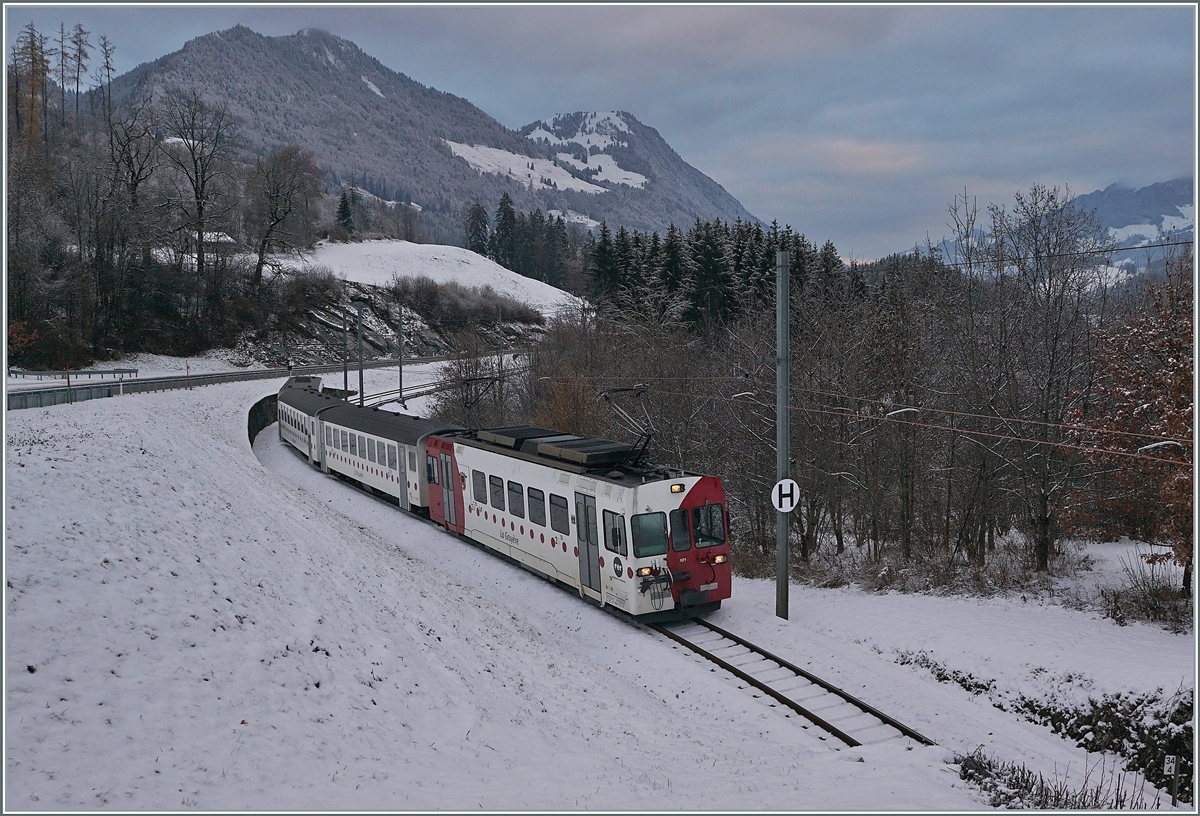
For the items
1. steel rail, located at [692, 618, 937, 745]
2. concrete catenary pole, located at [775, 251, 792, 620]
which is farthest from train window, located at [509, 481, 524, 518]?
concrete catenary pole, located at [775, 251, 792, 620]

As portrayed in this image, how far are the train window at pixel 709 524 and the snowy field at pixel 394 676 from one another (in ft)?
5.51

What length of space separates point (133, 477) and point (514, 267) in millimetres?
120936

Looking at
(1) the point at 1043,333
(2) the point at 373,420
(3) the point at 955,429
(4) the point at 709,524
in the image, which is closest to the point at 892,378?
(1) the point at 1043,333

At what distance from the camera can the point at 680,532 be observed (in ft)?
47.5

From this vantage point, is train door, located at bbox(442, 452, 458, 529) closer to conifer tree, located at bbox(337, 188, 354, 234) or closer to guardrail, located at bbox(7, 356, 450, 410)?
guardrail, located at bbox(7, 356, 450, 410)

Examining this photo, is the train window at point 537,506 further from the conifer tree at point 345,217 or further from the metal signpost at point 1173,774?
the conifer tree at point 345,217

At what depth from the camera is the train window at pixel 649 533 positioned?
1414 centimetres

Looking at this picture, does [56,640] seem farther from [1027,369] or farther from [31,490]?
[1027,369]

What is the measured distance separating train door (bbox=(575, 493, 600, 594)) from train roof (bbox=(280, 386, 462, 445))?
29.5 feet

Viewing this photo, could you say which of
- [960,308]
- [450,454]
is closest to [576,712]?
[450,454]

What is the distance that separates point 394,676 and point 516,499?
8.38 meters

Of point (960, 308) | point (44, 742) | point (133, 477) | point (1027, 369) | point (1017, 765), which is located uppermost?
point (960, 308)

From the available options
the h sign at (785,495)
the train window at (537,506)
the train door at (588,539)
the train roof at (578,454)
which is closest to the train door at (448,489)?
the train roof at (578,454)

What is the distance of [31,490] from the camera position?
11.1 m
